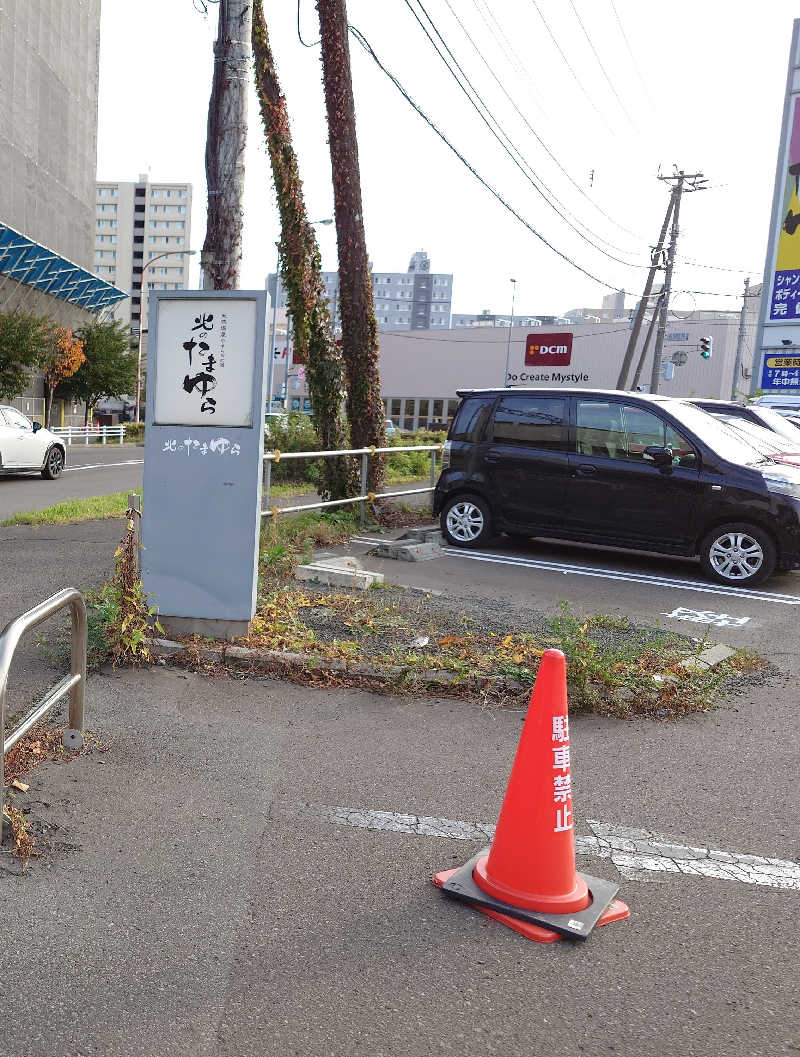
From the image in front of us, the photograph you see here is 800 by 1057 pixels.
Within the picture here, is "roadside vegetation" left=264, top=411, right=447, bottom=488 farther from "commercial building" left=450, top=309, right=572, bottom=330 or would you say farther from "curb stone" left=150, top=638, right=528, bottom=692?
"commercial building" left=450, top=309, right=572, bottom=330

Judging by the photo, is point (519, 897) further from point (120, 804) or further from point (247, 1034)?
point (120, 804)

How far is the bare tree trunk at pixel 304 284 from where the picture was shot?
1142 centimetres

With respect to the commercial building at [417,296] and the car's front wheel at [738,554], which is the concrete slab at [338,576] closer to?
the car's front wheel at [738,554]

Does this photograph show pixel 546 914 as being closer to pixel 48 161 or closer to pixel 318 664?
pixel 318 664

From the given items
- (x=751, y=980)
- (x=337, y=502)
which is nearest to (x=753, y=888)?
(x=751, y=980)

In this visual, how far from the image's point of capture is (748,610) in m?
8.42

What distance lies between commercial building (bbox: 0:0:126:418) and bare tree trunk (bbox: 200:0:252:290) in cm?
3422

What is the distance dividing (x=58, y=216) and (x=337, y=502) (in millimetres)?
42895

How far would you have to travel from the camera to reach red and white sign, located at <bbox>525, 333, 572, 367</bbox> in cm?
6195

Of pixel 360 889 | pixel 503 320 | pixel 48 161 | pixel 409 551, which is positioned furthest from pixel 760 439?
pixel 503 320

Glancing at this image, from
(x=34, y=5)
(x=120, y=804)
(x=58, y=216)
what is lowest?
(x=120, y=804)

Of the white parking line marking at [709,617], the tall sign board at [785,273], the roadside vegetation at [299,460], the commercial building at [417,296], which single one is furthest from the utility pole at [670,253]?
the commercial building at [417,296]

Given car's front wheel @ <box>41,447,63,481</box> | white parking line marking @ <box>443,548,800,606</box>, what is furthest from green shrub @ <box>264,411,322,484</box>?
white parking line marking @ <box>443,548,800,606</box>

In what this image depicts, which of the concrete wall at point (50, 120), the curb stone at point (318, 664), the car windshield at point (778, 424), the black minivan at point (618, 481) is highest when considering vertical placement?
the concrete wall at point (50, 120)
